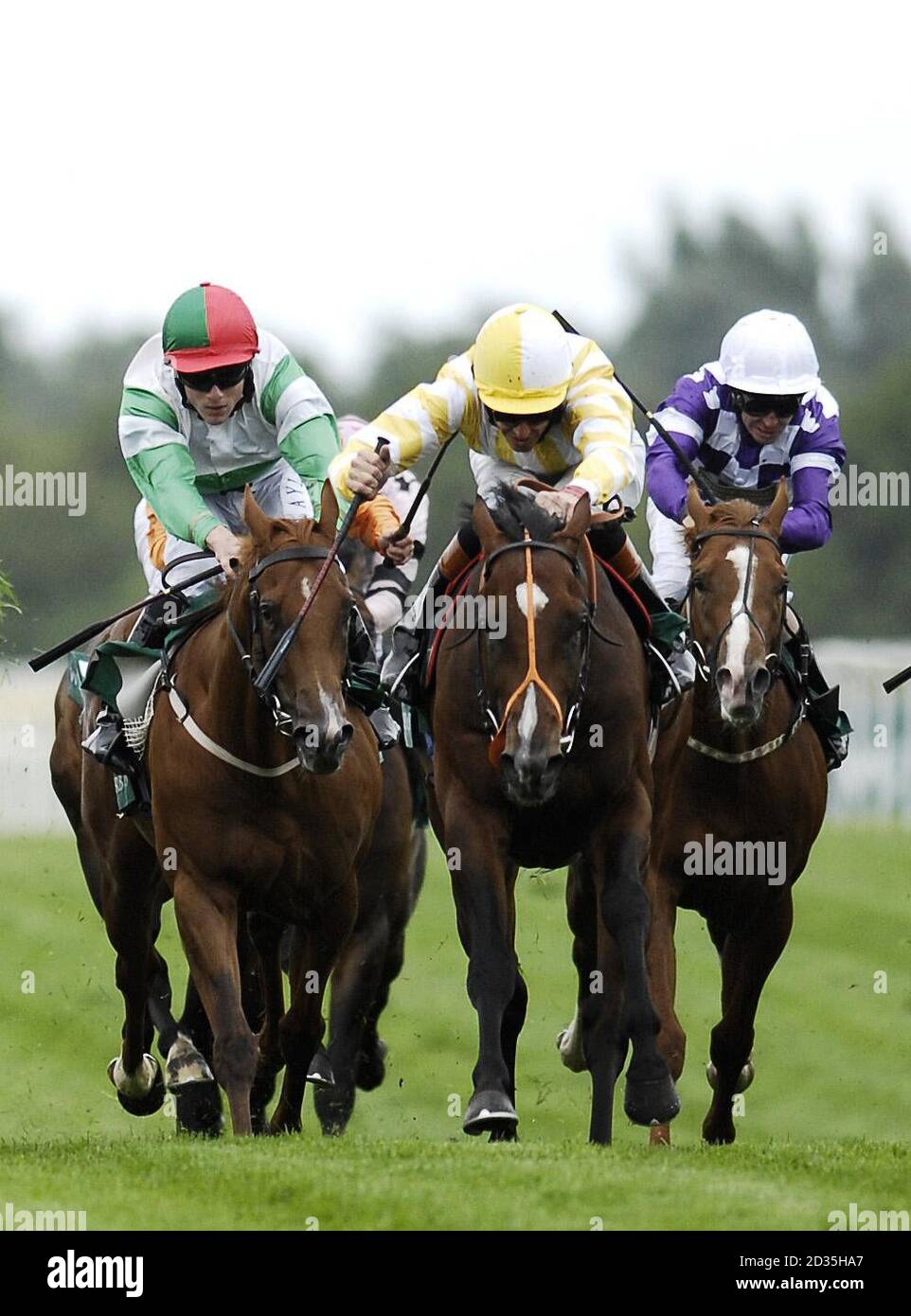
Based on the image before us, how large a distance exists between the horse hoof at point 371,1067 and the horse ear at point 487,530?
9.98 ft

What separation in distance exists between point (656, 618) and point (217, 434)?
161 cm

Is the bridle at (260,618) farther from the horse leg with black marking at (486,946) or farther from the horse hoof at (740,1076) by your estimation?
the horse hoof at (740,1076)

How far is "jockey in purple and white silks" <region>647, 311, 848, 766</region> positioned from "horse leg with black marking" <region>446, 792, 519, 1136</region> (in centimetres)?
155

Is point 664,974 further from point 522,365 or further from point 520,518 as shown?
point 522,365

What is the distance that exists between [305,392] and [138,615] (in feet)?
3.56

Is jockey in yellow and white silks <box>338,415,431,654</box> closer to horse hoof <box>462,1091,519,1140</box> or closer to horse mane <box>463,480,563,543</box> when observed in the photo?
horse mane <box>463,480,563,543</box>

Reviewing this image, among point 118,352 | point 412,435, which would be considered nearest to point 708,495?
point 412,435

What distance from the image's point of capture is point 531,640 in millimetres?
7438

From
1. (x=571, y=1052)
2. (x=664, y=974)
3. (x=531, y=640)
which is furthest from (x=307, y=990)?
(x=571, y=1052)

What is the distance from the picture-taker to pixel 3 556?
30.0 m

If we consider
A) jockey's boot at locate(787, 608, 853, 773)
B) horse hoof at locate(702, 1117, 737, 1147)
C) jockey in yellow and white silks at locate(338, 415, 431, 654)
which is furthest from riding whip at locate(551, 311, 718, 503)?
horse hoof at locate(702, 1117, 737, 1147)

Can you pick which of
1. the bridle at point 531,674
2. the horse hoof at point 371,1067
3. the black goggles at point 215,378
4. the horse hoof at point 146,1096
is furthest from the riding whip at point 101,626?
the horse hoof at point 371,1067

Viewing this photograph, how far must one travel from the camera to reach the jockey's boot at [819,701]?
915 cm
